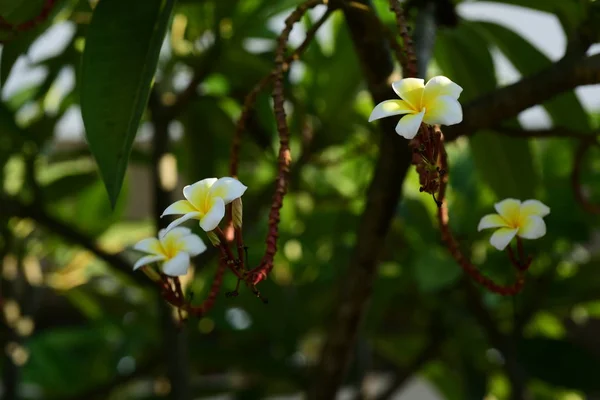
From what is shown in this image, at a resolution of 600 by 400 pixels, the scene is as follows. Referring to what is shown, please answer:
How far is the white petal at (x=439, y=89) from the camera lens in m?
0.31

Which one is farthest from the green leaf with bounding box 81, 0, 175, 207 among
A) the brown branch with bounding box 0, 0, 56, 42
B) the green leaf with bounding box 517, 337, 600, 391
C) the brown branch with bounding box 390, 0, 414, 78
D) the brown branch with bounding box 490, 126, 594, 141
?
the green leaf with bounding box 517, 337, 600, 391

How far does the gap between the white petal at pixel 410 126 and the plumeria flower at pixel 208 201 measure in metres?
0.07

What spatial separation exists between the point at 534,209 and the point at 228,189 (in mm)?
154

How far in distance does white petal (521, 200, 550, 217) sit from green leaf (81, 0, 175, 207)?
21cm

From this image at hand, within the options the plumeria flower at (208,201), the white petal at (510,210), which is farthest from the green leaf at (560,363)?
the plumeria flower at (208,201)

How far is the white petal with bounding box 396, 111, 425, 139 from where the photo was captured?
29 cm

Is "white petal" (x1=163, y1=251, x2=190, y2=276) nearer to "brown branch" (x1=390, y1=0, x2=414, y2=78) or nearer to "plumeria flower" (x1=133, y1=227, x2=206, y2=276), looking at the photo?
"plumeria flower" (x1=133, y1=227, x2=206, y2=276)

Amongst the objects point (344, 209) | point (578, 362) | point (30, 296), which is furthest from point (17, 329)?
point (578, 362)

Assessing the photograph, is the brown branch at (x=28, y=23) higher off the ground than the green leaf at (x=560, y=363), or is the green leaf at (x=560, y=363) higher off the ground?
the brown branch at (x=28, y=23)

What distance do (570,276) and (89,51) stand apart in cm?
70

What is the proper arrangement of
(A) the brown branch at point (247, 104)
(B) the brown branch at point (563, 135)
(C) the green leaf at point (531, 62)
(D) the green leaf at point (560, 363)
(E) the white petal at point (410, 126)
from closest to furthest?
(E) the white petal at point (410, 126) < (A) the brown branch at point (247, 104) < (B) the brown branch at point (563, 135) < (C) the green leaf at point (531, 62) < (D) the green leaf at point (560, 363)

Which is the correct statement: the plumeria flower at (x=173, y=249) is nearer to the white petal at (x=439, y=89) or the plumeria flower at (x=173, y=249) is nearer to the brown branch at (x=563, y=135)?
the white petal at (x=439, y=89)

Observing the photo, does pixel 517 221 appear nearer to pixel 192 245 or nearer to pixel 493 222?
pixel 493 222

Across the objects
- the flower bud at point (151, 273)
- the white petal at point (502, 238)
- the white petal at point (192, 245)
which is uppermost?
the white petal at point (192, 245)
